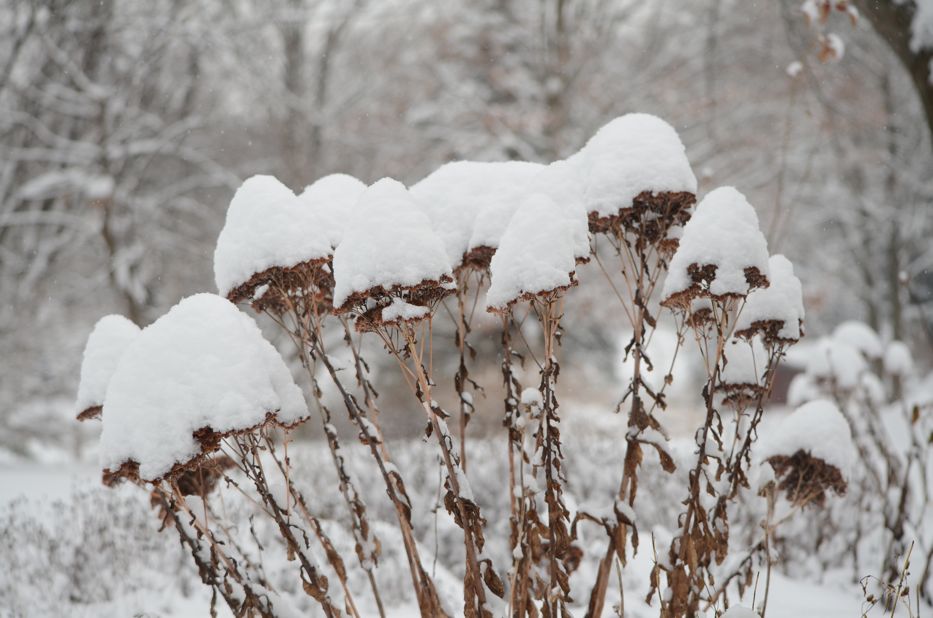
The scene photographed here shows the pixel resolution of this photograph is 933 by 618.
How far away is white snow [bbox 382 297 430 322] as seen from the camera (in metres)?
1.78

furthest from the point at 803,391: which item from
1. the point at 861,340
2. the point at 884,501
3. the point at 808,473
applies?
the point at 808,473

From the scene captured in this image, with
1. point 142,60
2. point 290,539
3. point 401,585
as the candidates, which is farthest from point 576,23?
point 290,539

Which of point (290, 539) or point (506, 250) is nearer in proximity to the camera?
point (506, 250)

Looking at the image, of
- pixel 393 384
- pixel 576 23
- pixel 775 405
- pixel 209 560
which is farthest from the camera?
pixel 775 405

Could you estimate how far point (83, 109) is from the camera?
7418mm

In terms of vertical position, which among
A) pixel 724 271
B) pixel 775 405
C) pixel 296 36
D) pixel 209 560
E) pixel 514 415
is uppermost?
pixel 296 36

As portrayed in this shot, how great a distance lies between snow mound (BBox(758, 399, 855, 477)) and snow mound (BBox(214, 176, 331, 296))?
6.20 feet

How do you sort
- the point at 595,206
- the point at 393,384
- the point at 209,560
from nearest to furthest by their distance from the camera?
the point at 595,206, the point at 209,560, the point at 393,384

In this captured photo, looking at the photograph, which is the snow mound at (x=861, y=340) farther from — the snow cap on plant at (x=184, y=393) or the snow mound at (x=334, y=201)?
the snow cap on plant at (x=184, y=393)

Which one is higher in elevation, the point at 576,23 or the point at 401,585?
the point at 576,23

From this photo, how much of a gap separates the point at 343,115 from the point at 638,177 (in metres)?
9.11

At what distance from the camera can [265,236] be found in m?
1.90

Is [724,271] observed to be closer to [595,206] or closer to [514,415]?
[595,206]

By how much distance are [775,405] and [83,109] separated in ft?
49.1
